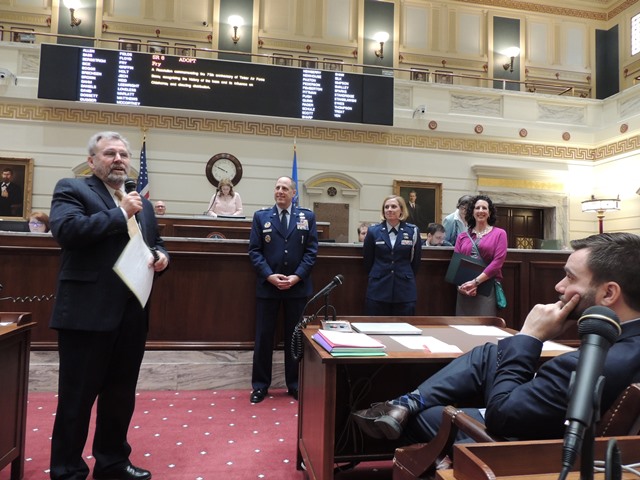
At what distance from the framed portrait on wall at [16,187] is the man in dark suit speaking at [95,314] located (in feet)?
20.2

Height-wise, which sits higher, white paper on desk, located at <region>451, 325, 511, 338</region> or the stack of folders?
the stack of folders

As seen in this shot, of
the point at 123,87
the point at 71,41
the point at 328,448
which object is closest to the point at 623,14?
the point at 123,87

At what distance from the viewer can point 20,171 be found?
23.1 feet

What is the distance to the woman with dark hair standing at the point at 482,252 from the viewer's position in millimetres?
3297

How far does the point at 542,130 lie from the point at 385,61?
3.23m

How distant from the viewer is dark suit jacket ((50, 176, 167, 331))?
5.67ft

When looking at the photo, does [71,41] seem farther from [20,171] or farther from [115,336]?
[115,336]

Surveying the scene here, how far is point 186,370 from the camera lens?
327 centimetres

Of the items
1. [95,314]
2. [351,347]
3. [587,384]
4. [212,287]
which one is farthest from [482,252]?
[587,384]

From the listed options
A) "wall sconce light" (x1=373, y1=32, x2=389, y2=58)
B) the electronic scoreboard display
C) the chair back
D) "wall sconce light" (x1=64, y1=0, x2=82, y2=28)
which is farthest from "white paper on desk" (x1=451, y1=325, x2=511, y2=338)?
"wall sconce light" (x1=64, y1=0, x2=82, y2=28)

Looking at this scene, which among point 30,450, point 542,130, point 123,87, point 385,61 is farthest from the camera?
point 385,61

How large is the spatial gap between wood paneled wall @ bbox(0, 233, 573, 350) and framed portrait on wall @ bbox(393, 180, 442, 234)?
13.8 ft

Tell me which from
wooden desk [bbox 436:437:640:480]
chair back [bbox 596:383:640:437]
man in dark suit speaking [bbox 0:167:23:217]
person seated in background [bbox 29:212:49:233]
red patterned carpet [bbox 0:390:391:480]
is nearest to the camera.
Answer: wooden desk [bbox 436:437:640:480]

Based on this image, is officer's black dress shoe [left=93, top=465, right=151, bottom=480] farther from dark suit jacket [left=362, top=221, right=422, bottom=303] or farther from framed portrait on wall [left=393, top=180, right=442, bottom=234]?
framed portrait on wall [left=393, top=180, right=442, bottom=234]
